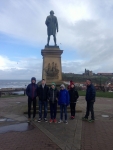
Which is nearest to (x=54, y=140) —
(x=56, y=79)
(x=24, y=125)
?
(x=24, y=125)

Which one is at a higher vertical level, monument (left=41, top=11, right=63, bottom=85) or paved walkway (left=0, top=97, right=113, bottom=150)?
monument (left=41, top=11, right=63, bottom=85)

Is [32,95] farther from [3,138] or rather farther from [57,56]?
[57,56]

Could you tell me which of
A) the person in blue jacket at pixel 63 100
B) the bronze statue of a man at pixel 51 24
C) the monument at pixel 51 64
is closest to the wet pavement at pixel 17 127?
the person in blue jacket at pixel 63 100

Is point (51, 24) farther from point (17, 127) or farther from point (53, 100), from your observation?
point (17, 127)

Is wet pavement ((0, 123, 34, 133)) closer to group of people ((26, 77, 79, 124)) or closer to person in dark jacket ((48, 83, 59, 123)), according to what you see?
group of people ((26, 77, 79, 124))

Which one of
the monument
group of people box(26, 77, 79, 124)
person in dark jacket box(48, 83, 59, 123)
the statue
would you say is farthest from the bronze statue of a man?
person in dark jacket box(48, 83, 59, 123)

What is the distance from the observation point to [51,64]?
10.8 m

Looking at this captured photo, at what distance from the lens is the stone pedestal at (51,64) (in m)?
10.8

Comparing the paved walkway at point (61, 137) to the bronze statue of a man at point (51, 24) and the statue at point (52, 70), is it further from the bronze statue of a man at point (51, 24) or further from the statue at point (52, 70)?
the bronze statue of a man at point (51, 24)

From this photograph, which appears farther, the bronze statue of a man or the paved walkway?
the bronze statue of a man

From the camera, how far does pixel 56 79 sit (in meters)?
10.8

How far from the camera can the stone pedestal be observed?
10.8m

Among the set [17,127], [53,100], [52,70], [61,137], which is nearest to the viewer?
[61,137]

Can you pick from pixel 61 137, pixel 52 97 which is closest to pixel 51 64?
pixel 52 97
